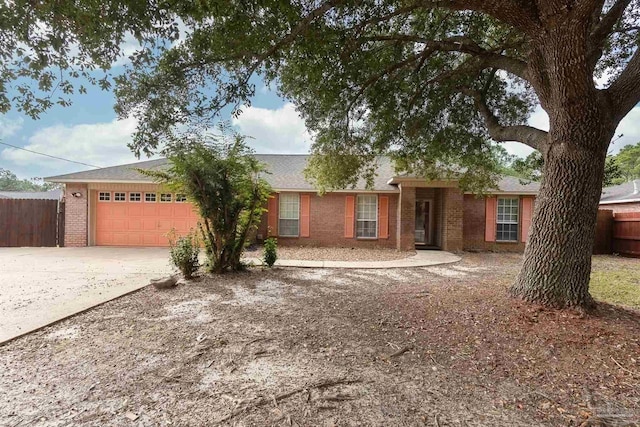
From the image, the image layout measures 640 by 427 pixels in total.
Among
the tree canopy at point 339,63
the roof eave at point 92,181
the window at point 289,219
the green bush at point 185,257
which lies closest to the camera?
the tree canopy at point 339,63

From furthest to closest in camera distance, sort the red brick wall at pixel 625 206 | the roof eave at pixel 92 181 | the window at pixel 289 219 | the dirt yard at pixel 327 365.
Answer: the red brick wall at pixel 625 206
the window at pixel 289 219
the roof eave at pixel 92 181
the dirt yard at pixel 327 365

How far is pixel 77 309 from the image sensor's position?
4977 millimetres

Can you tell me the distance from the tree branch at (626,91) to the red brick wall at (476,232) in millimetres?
9003

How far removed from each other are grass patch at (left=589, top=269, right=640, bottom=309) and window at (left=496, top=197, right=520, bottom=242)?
420 cm

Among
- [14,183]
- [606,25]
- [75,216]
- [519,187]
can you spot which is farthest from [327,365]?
[14,183]

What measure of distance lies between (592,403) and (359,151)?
719cm

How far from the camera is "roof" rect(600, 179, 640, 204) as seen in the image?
15461 millimetres

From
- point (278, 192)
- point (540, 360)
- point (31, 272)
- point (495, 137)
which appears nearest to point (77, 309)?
point (31, 272)

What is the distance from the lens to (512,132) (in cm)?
576

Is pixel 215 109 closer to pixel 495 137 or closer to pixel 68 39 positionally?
pixel 68 39

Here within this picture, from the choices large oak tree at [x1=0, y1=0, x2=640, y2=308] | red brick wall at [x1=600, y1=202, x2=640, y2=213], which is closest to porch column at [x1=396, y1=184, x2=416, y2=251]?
large oak tree at [x1=0, y1=0, x2=640, y2=308]

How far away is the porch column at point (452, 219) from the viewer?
41.4 ft

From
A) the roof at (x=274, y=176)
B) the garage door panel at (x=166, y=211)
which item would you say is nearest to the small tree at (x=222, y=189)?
the roof at (x=274, y=176)

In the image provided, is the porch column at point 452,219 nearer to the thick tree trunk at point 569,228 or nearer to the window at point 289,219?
the window at point 289,219
